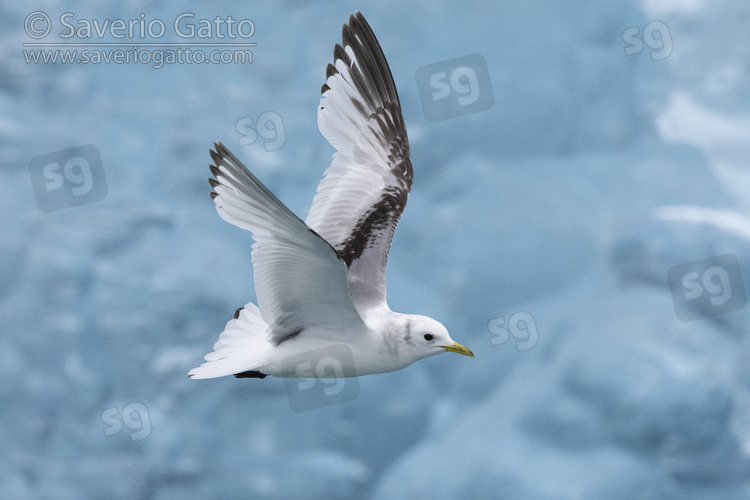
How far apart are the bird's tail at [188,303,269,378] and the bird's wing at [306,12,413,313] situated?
2.05 ft

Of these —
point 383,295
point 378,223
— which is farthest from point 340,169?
point 383,295

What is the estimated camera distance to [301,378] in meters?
5.14

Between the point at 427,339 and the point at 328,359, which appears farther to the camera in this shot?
the point at 328,359

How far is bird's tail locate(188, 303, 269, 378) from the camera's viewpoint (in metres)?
4.97

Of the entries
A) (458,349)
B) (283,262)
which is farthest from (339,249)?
(458,349)

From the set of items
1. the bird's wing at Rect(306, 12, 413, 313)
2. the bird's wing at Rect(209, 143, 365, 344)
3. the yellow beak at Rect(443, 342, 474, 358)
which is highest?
the bird's wing at Rect(306, 12, 413, 313)

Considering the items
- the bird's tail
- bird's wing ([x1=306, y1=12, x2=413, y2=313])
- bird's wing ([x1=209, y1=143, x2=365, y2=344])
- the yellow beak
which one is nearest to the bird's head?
the yellow beak

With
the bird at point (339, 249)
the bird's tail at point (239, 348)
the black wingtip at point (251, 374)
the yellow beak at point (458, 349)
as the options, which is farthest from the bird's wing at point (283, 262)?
the yellow beak at point (458, 349)

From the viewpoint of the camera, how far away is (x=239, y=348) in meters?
5.21

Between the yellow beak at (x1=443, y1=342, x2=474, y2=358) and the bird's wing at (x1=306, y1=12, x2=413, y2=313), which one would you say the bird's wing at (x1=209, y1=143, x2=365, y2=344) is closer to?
the yellow beak at (x1=443, y1=342, x2=474, y2=358)

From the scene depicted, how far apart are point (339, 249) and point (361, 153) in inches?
29.7

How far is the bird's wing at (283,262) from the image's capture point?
4.34 m

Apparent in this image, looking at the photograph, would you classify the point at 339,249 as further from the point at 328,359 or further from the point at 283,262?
the point at 283,262

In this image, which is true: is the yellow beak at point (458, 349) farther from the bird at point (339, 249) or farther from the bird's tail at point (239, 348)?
the bird's tail at point (239, 348)
